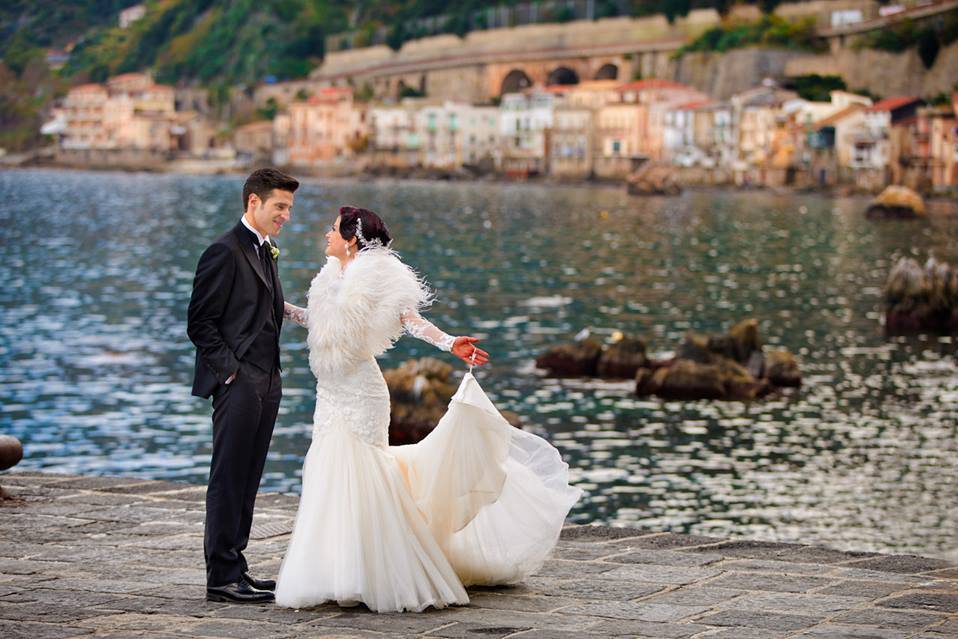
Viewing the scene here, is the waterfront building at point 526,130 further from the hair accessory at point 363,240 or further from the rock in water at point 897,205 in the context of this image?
the hair accessory at point 363,240

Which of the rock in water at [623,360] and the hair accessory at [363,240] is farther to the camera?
the rock in water at [623,360]

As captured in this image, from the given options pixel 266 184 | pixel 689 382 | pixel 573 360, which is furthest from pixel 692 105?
pixel 266 184

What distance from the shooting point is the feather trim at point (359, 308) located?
691cm

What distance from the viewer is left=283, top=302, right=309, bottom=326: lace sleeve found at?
7.19 metres

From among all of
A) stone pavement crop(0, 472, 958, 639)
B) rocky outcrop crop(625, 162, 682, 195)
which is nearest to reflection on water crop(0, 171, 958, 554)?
stone pavement crop(0, 472, 958, 639)

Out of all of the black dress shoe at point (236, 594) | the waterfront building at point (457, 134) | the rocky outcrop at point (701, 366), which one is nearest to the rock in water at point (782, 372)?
the rocky outcrop at point (701, 366)

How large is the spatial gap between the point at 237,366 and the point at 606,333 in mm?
28147

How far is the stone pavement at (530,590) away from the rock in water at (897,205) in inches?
2853

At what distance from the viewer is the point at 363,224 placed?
6.98 m

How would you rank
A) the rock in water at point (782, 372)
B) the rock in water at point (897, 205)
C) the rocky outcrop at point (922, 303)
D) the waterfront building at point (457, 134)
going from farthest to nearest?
the waterfront building at point (457, 134) → the rock in water at point (897, 205) → the rocky outcrop at point (922, 303) → the rock in water at point (782, 372)

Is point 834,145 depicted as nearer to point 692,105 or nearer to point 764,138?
point 764,138

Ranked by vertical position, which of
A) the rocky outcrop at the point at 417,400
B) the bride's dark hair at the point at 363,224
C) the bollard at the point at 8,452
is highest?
the bride's dark hair at the point at 363,224

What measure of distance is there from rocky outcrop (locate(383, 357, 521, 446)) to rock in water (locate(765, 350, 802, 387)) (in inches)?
236

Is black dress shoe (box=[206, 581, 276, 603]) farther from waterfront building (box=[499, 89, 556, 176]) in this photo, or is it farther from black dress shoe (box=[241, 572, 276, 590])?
waterfront building (box=[499, 89, 556, 176])
